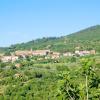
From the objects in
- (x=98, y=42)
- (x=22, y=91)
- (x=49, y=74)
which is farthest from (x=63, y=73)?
(x=98, y=42)

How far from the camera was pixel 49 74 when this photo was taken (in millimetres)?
95812

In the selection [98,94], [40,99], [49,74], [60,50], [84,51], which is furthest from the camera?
[60,50]

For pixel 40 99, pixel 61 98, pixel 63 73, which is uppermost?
pixel 63 73

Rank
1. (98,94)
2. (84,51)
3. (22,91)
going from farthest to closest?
1. (84,51)
2. (22,91)
3. (98,94)

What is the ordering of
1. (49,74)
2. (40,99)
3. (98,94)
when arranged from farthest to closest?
1. (49,74)
2. (40,99)
3. (98,94)

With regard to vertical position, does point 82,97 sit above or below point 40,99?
above

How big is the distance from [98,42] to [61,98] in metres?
160

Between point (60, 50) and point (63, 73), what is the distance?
148118 mm

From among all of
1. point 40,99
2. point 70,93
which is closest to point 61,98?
point 70,93

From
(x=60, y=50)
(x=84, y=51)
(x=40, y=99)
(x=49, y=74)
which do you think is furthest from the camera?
(x=60, y=50)

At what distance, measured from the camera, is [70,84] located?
3372 centimetres

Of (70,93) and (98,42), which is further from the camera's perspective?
(98,42)

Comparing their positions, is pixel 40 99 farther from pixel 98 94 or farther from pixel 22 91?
pixel 98 94

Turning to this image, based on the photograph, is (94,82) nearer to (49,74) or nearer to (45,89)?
(45,89)
